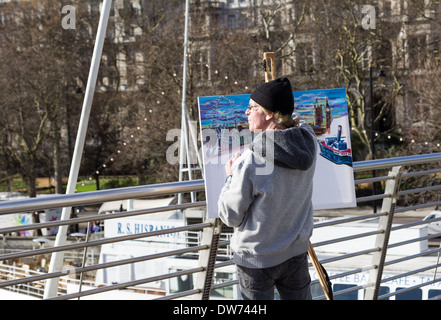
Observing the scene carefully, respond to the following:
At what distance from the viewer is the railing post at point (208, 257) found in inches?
180

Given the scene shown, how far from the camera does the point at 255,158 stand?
11.6 feet

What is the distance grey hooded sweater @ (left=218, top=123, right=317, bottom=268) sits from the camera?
3543mm

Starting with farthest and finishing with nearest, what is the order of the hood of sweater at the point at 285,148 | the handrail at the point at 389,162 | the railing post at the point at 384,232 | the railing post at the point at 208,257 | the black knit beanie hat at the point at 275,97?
the railing post at the point at 384,232 → the handrail at the point at 389,162 → the railing post at the point at 208,257 → the black knit beanie hat at the point at 275,97 → the hood of sweater at the point at 285,148

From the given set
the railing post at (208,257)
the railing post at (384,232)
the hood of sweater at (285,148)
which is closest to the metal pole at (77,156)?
the railing post at (384,232)

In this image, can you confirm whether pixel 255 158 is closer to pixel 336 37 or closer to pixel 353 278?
pixel 353 278

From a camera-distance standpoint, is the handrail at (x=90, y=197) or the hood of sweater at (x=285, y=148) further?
the handrail at (x=90, y=197)

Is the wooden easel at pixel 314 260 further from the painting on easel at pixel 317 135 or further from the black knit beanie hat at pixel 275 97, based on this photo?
the black knit beanie hat at pixel 275 97

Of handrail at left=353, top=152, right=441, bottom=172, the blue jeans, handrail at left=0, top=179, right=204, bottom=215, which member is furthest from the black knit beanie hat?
handrail at left=353, top=152, right=441, bottom=172

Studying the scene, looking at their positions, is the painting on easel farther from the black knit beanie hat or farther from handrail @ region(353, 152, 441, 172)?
the black knit beanie hat

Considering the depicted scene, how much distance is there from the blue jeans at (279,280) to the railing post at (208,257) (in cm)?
84

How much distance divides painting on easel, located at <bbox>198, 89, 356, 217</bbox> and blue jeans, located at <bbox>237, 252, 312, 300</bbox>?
74 centimetres

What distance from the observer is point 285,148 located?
3.58m

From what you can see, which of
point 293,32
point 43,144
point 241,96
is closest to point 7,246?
point 43,144

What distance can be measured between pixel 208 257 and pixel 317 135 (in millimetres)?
1164
